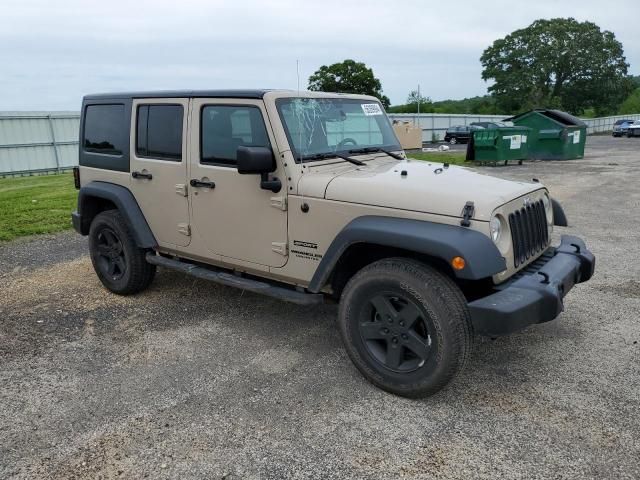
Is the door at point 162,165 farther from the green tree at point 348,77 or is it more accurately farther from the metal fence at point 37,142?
the green tree at point 348,77

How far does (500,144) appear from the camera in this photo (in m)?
18.6

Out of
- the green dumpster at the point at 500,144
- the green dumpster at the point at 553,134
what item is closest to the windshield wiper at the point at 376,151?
the green dumpster at the point at 500,144

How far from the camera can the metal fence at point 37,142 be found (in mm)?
21359

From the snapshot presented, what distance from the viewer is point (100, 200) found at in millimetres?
5551

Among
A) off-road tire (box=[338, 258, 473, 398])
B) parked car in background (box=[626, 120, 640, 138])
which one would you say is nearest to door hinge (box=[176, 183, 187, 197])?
off-road tire (box=[338, 258, 473, 398])

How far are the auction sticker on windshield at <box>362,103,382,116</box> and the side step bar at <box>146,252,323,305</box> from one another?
1735 mm

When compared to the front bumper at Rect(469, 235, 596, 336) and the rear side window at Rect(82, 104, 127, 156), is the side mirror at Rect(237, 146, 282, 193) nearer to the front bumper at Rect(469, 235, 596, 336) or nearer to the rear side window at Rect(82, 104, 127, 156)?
→ the front bumper at Rect(469, 235, 596, 336)

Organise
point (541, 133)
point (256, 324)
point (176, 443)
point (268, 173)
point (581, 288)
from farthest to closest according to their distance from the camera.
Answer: point (541, 133), point (581, 288), point (256, 324), point (268, 173), point (176, 443)

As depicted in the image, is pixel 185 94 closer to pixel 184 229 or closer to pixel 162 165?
pixel 162 165

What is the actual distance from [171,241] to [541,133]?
60.3ft

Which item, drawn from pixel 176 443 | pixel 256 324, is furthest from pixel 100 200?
pixel 176 443

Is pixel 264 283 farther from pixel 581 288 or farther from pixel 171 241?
pixel 581 288

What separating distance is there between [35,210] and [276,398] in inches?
333

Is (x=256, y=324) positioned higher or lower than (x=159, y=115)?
lower
